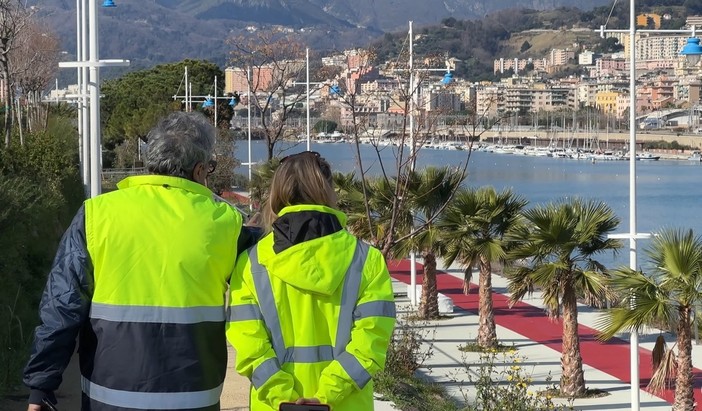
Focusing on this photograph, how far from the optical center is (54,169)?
2002 centimetres

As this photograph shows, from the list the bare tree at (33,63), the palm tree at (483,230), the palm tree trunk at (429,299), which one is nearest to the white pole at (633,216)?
the palm tree at (483,230)

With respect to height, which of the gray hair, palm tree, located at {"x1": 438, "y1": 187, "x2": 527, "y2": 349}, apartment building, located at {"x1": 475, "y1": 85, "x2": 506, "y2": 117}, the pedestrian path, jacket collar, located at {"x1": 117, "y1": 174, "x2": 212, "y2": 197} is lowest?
the pedestrian path

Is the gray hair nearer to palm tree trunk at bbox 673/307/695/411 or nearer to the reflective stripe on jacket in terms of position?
the reflective stripe on jacket

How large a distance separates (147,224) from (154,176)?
20 cm

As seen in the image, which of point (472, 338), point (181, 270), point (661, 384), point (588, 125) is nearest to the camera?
point (181, 270)

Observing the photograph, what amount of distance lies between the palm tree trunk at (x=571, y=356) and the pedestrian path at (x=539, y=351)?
0.23 m

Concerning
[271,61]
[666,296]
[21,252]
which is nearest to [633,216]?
[666,296]

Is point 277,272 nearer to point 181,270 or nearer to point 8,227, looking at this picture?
point 181,270

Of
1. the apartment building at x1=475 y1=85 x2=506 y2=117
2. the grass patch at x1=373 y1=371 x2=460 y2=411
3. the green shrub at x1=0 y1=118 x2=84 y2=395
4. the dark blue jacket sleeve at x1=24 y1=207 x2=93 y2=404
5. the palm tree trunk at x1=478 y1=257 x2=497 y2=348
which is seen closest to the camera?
the dark blue jacket sleeve at x1=24 y1=207 x2=93 y2=404

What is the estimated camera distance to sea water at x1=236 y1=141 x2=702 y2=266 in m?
60.6

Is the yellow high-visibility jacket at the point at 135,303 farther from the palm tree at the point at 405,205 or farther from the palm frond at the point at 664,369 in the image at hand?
the palm tree at the point at 405,205

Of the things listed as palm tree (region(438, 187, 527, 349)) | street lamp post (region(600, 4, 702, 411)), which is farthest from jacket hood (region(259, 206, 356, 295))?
palm tree (region(438, 187, 527, 349))

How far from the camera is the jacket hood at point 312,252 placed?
368 cm

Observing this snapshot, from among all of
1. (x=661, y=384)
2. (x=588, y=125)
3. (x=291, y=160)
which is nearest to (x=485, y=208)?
(x=661, y=384)
